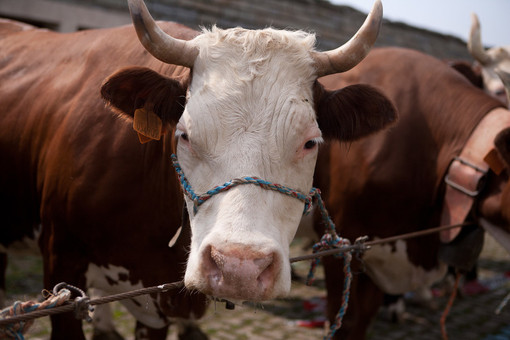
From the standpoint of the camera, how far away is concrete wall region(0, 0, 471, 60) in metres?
5.95

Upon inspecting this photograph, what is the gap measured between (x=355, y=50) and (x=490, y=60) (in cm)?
337

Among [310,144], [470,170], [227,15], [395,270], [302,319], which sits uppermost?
[227,15]

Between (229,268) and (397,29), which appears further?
(397,29)

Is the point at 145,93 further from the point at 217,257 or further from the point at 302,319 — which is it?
the point at 302,319

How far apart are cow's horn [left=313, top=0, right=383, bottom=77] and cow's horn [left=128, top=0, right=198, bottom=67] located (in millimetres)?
512

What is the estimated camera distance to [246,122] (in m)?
1.69

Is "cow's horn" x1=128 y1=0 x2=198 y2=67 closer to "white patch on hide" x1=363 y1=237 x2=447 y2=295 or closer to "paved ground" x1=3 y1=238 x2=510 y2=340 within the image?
"white patch on hide" x1=363 y1=237 x2=447 y2=295

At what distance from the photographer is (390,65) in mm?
3631

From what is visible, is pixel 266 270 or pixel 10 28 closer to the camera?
pixel 266 270

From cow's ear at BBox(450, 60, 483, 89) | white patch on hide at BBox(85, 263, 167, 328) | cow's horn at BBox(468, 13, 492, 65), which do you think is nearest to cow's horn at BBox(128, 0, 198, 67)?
white patch on hide at BBox(85, 263, 167, 328)

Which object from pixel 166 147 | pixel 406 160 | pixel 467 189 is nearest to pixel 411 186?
pixel 406 160

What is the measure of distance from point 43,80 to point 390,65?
2.41 metres

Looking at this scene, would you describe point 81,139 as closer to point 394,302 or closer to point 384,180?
point 384,180

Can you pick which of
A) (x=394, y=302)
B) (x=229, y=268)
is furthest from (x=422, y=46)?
(x=229, y=268)
